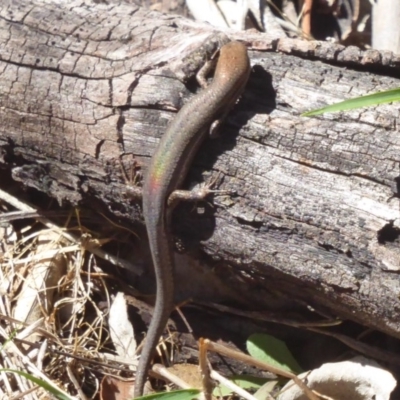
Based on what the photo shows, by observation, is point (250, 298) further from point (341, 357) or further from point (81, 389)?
point (81, 389)

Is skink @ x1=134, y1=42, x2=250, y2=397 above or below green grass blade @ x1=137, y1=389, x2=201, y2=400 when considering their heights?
above

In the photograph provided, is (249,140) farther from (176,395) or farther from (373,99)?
(176,395)

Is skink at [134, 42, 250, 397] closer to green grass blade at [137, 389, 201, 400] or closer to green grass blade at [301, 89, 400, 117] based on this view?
green grass blade at [137, 389, 201, 400]

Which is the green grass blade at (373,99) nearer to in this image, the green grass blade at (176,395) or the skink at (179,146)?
the skink at (179,146)

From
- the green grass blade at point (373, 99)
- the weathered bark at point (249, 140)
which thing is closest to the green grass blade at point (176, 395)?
the weathered bark at point (249, 140)

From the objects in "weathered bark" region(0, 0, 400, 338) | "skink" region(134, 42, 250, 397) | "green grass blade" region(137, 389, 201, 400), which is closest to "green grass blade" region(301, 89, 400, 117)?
"weathered bark" region(0, 0, 400, 338)

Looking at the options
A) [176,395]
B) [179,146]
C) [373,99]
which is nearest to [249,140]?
[179,146]
